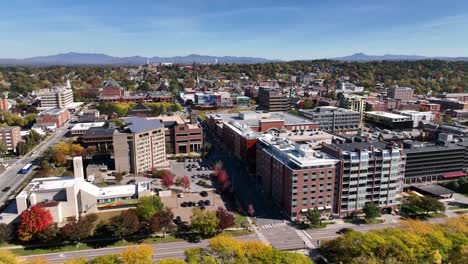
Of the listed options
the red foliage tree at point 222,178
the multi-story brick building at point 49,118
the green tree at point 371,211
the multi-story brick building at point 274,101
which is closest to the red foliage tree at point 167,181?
the red foliage tree at point 222,178

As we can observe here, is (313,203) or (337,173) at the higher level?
(337,173)

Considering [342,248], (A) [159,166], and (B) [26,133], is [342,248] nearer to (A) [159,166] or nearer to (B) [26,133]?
(A) [159,166]

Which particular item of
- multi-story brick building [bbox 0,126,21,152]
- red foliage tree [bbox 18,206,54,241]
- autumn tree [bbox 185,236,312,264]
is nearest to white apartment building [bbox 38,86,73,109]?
multi-story brick building [bbox 0,126,21,152]

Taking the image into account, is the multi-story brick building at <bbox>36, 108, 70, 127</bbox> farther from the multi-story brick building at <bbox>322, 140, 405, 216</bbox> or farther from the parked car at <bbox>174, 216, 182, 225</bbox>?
the multi-story brick building at <bbox>322, 140, 405, 216</bbox>

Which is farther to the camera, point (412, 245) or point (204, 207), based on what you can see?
point (204, 207)

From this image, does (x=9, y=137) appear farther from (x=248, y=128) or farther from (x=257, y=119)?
(x=257, y=119)

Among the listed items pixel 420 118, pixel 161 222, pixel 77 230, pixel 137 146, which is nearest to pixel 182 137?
pixel 137 146

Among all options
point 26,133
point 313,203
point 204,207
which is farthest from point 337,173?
point 26,133
